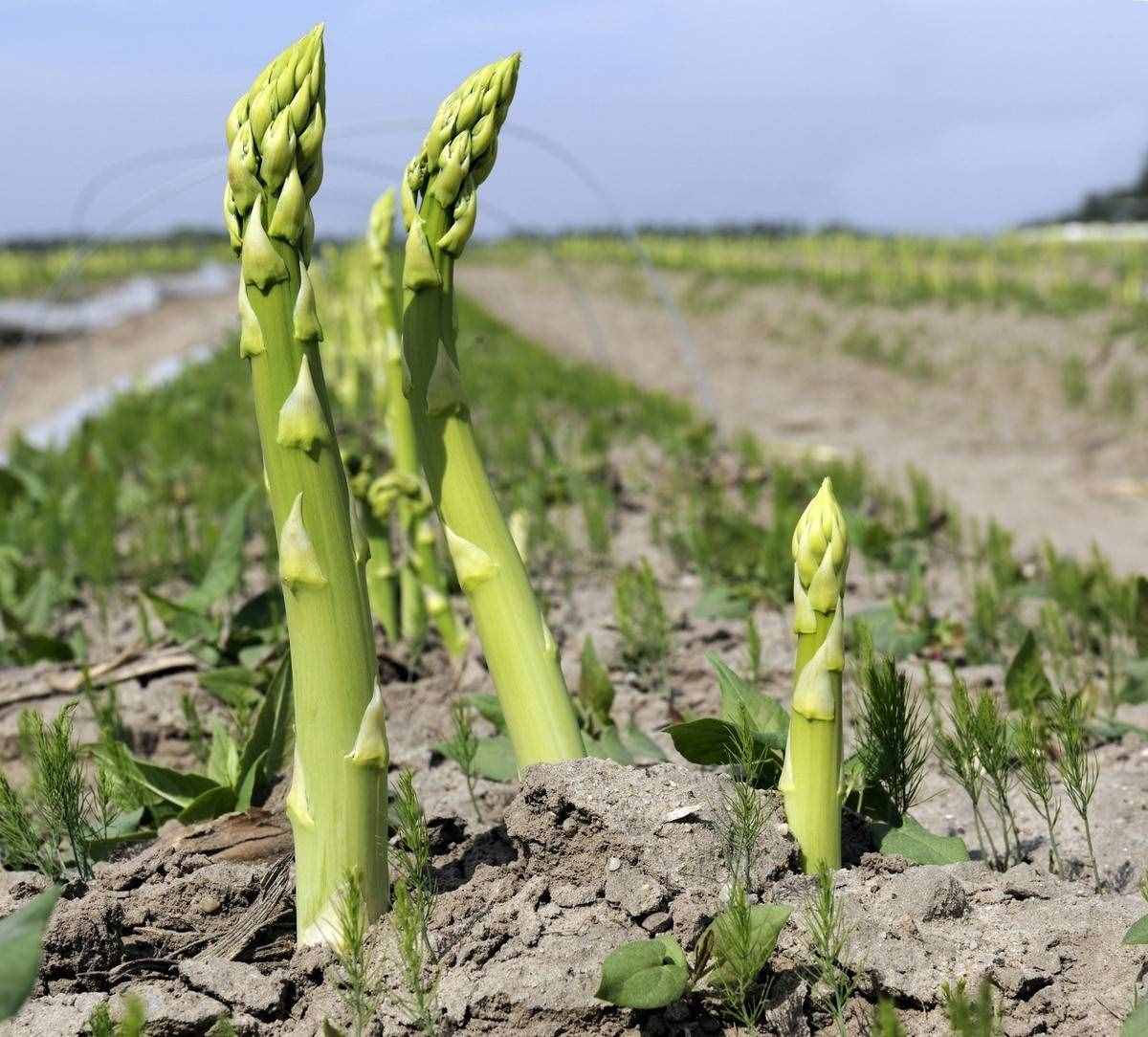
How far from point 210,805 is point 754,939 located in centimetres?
98

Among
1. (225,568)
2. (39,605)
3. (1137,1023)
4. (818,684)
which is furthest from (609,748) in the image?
(39,605)

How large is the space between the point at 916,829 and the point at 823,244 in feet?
88.2

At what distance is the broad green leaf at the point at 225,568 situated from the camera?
3082 mm

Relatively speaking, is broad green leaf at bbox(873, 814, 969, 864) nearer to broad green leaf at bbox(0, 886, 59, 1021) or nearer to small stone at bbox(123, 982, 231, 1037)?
small stone at bbox(123, 982, 231, 1037)

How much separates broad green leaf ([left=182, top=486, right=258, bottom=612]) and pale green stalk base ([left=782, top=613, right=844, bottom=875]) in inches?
70.8

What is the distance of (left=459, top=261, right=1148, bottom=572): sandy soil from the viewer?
24.5 ft

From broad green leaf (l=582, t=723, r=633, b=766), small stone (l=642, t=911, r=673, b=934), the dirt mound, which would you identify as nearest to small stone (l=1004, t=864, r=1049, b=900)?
the dirt mound

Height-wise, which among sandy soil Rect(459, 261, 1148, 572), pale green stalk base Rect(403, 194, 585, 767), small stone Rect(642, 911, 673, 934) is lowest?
sandy soil Rect(459, 261, 1148, 572)

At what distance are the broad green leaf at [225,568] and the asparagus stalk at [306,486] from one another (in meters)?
1.49

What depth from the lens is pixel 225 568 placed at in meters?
3.15

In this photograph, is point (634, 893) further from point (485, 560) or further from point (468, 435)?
point (468, 435)

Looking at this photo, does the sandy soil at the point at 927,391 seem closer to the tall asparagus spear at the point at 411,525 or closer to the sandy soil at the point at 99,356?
the tall asparagus spear at the point at 411,525

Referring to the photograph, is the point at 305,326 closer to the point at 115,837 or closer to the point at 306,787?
the point at 306,787

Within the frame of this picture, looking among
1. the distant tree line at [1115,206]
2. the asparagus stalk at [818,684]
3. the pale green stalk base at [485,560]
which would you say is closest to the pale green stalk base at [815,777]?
the asparagus stalk at [818,684]
